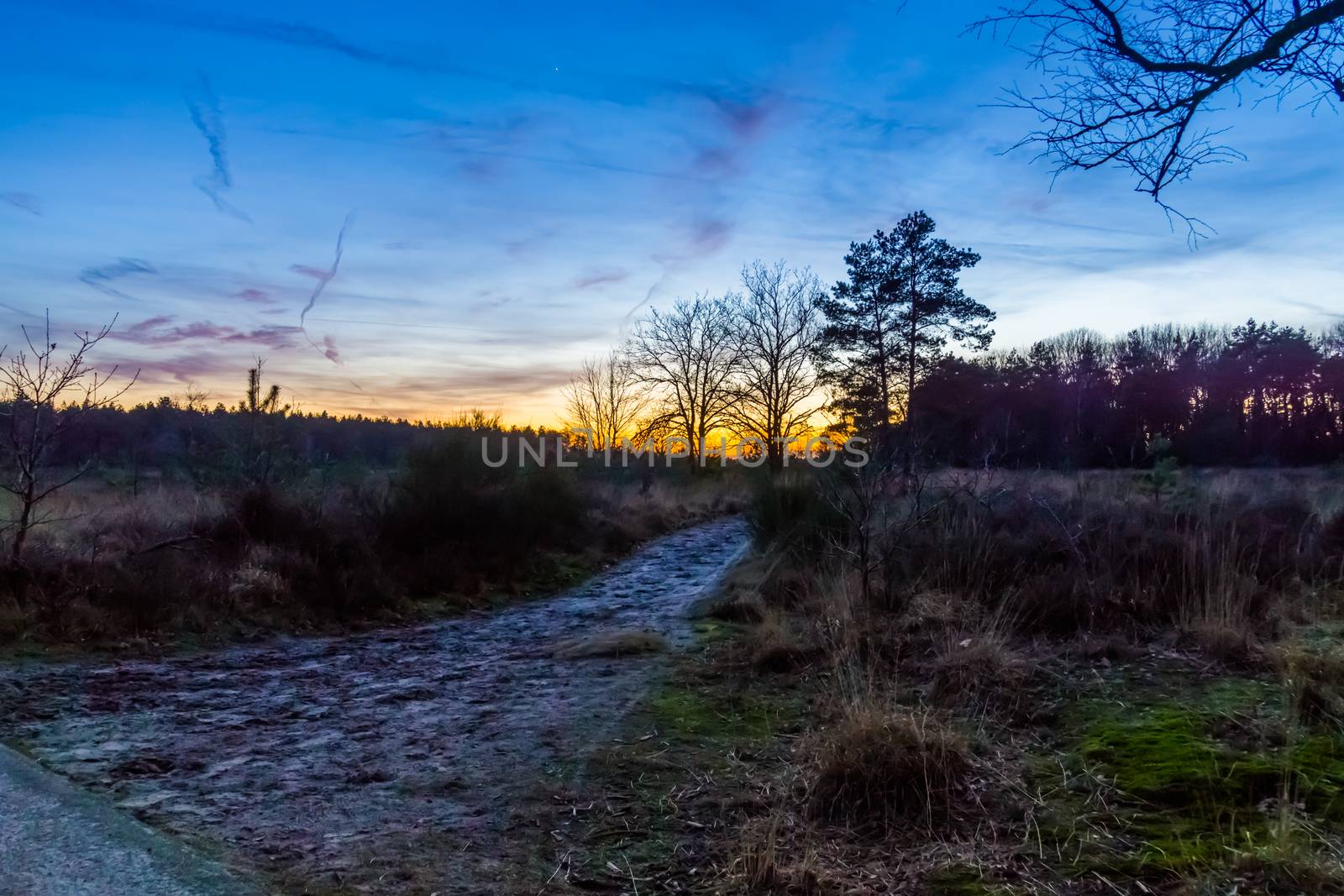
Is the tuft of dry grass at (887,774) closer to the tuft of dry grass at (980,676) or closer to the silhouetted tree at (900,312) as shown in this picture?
the tuft of dry grass at (980,676)

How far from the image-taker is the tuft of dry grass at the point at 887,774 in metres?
3.51

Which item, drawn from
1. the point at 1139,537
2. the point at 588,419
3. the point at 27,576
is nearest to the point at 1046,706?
the point at 1139,537

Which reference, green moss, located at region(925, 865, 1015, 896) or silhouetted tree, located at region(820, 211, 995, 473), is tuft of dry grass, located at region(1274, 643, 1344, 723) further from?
silhouetted tree, located at region(820, 211, 995, 473)

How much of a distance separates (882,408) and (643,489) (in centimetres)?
863

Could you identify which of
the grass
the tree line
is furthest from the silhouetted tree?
the grass

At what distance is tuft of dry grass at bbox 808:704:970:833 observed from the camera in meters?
3.51

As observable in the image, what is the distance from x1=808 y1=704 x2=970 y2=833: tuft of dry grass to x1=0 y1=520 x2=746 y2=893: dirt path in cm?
145

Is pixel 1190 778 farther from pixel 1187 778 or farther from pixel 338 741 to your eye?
pixel 338 741

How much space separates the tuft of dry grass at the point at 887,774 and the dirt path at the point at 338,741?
1.45m

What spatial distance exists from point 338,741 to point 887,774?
3329mm

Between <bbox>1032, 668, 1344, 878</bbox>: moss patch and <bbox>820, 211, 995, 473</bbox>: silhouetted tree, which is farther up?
<bbox>820, 211, 995, 473</bbox>: silhouetted tree

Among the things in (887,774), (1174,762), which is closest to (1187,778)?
(1174,762)

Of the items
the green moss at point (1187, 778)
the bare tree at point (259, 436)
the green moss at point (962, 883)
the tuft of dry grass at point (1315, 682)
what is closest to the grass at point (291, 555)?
the bare tree at point (259, 436)

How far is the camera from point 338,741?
5023 mm
